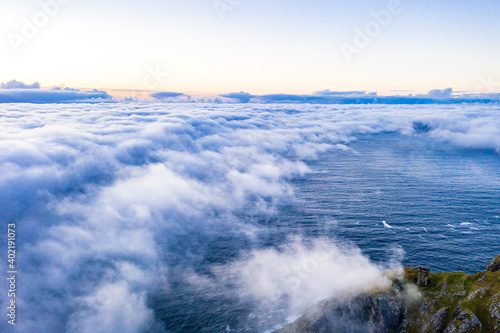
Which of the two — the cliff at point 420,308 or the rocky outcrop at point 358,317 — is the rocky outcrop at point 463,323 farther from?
the rocky outcrop at point 358,317

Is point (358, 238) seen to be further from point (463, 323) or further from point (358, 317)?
point (463, 323)

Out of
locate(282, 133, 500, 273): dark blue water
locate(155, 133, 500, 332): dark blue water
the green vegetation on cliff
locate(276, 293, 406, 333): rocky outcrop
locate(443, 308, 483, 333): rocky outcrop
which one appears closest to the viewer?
locate(443, 308, 483, 333): rocky outcrop

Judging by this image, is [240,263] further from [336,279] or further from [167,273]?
[336,279]

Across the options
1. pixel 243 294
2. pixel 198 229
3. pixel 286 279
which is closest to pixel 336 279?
pixel 286 279

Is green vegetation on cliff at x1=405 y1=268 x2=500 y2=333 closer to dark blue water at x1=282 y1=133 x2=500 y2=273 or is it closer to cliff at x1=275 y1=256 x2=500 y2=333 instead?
cliff at x1=275 y1=256 x2=500 y2=333

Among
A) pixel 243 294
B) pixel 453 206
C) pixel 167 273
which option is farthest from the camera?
pixel 453 206

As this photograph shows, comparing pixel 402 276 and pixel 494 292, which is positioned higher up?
pixel 494 292

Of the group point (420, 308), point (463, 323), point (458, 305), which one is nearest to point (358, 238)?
point (420, 308)

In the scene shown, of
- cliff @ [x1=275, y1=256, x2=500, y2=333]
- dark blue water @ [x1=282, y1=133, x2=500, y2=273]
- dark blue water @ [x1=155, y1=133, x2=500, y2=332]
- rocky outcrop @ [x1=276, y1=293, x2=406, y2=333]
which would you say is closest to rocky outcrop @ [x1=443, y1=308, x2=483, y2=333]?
cliff @ [x1=275, y1=256, x2=500, y2=333]
